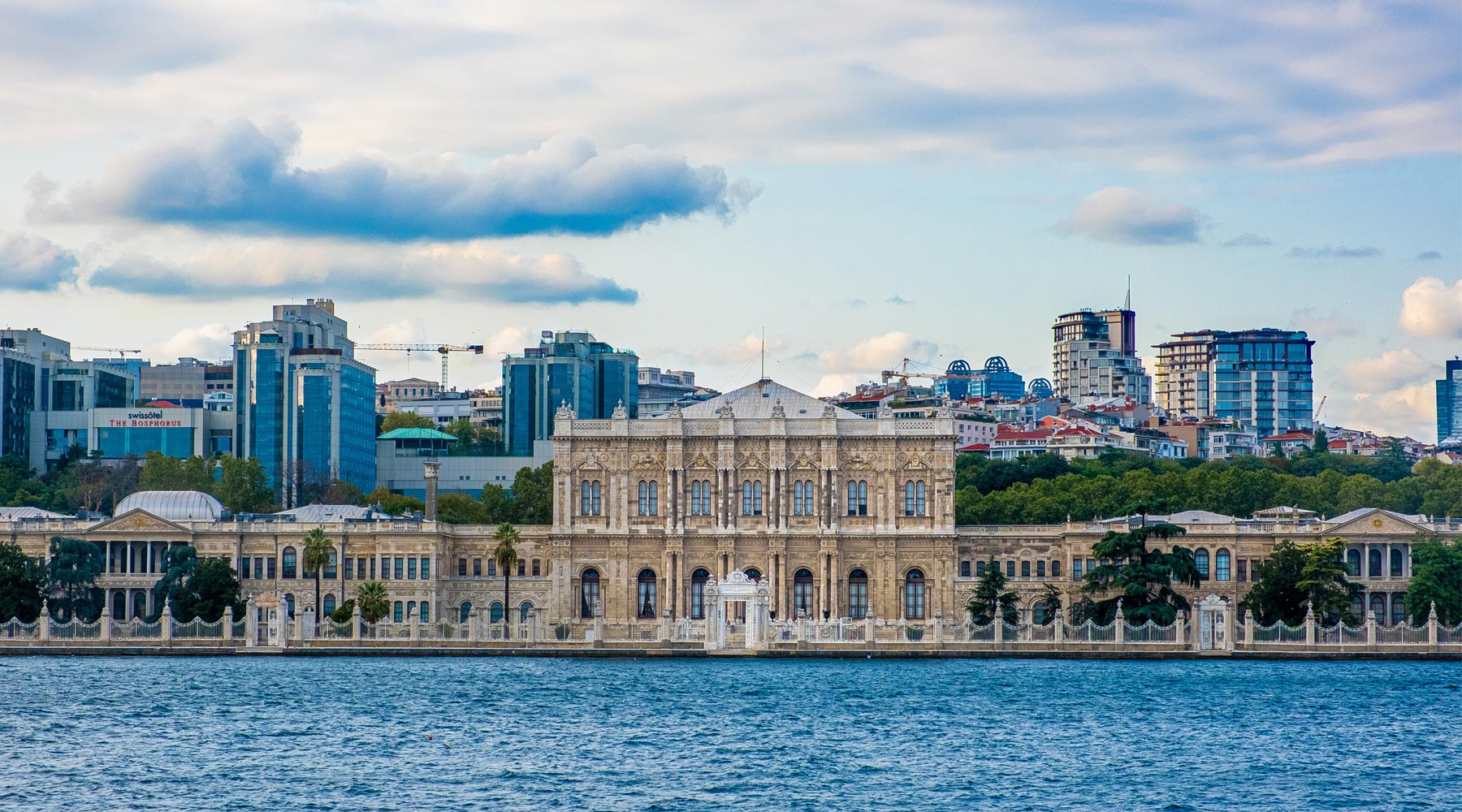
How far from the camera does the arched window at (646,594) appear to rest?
9388 cm

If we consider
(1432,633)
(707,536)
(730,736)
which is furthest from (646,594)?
(730,736)

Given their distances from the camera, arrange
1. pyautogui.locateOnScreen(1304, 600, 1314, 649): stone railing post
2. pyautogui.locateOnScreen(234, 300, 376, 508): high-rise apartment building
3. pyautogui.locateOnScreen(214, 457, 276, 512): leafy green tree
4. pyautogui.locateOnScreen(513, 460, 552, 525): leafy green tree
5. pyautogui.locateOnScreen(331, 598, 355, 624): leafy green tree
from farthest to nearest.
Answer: pyautogui.locateOnScreen(234, 300, 376, 508): high-rise apartment building
pyautogui.locateOnScreen(214, 457, 276, 512): leafy green tree
pyautogui.locateOnScreen(513, 460, 552, 525): leafy green tree
pyautogui.locateOnScreen(331, 598, 355, 624): leafy green tree
pyautogui.locateOnScreen(1304, 600, 1314, 649): stone railing post

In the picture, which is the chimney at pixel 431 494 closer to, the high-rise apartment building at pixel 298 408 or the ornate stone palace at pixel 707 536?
the ornate stone palace at pixel 707 536

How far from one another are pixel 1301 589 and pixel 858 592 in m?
17.6

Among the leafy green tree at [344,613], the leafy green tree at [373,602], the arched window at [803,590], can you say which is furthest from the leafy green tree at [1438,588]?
the leafy green tree at [344,613]

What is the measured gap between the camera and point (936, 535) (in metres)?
92.5

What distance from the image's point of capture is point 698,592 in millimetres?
93562

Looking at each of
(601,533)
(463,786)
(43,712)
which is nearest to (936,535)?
(601,533)

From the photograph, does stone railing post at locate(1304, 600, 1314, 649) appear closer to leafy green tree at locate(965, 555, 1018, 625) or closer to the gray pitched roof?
leafy green tree at locate(965, 555, 1018, 625)

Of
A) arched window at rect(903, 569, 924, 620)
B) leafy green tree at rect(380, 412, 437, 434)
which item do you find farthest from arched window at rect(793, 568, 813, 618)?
leafy green tree at rect(380, 412, 437, 434)

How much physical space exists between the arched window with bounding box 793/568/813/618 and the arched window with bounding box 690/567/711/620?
133 inches

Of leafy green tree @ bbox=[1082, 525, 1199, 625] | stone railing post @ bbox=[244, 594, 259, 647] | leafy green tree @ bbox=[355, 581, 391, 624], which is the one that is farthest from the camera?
leafy green tree @ bbox=[355, 581, 391, 624]

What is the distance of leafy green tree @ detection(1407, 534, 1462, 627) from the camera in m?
81.2

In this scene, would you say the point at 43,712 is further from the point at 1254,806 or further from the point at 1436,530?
the point at 1436,530
